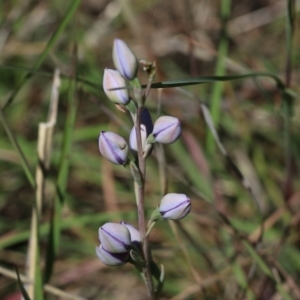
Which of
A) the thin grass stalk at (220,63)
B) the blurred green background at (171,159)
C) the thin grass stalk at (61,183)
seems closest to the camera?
the thin grass stalk at (61,183)

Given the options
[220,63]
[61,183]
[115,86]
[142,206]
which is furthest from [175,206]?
[220,63]

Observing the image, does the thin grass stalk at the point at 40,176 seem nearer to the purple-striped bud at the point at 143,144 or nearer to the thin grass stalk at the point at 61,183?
the thin grass stalk at the point at 61,183

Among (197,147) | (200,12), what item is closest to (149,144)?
(197,147)

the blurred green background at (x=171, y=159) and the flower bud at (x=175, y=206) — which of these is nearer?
the flower bud at (x=175, y=206)

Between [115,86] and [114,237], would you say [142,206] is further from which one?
[115,86]

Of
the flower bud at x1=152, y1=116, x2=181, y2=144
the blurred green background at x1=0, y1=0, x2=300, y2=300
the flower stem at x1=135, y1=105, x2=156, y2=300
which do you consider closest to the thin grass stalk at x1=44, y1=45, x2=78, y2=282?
the blurred green background at x1=0, y1=0, x2=300, y2=300

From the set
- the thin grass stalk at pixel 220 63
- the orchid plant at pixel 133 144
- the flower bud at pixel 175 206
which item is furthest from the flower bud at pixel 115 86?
the thin grass stalk at pixel 220 63

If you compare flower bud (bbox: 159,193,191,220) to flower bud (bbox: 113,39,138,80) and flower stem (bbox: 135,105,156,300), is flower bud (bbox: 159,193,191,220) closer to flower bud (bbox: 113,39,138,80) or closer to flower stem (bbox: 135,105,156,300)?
flower stem (bbox: 135,105,156,300)

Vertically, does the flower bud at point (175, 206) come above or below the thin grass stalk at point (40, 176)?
above

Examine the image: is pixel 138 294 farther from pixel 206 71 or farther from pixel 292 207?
pixel 206 71
